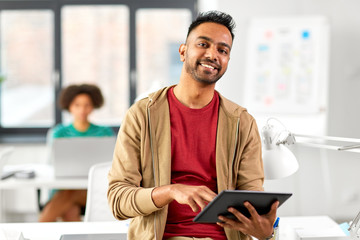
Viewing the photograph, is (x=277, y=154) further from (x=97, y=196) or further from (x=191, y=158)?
(x=97, y=196)

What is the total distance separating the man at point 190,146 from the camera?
1.83 metres

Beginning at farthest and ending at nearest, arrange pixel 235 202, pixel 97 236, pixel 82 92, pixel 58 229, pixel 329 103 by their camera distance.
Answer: pixel 329 103 < pixel 82 92 < pixel 58 229 < pixel 97 236 < pixel 235 202

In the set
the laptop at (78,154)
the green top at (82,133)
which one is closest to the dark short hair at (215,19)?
the laptop at (78,154)

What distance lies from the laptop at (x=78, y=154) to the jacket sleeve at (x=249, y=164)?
179 cm

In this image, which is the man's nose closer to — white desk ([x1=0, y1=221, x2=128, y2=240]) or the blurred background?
white desk ([x1=0, y1=221, x2=128, y2=240])

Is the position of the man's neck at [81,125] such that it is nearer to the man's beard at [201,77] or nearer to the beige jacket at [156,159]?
the beige jacket at [156,159]

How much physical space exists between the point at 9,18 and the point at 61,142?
2545 millimetres

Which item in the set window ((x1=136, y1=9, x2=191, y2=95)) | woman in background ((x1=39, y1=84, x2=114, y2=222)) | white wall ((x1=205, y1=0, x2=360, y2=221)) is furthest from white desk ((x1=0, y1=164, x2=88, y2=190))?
window ((x1=136, y1=9, x2=191, y2=95))

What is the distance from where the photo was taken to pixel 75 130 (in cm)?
420

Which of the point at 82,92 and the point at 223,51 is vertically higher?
the point at 223,51

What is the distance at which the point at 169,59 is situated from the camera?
5684mm

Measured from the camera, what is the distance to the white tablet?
4.96 feet

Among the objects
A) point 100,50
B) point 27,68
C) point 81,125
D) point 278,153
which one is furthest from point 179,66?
point 278,153

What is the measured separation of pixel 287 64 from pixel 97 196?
2355 millimetres
